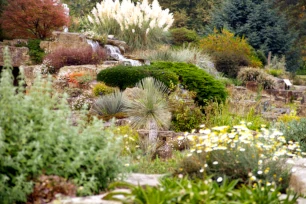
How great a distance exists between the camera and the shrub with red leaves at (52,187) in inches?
160

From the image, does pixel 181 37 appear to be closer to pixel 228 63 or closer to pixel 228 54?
pixel 228 54

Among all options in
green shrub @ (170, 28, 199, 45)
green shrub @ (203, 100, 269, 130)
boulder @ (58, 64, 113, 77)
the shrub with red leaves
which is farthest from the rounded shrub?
the shrub with red leaves

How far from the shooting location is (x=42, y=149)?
4.20 metres

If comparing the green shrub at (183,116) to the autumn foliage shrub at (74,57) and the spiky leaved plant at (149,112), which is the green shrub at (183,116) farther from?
the autumn foliage shrub at (74,57)

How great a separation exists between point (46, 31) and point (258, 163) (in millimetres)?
16224

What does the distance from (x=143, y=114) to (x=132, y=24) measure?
971 cm

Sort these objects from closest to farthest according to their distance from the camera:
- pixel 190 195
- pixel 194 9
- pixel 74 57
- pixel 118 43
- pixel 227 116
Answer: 1. pixel 190 195
2. pixel 227 116
3. pixel 74 57
4. pixel 118 43
5. pixel 194 9

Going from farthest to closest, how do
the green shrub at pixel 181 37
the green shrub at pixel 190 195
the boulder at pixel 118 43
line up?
the green shrub at pixel 181 37 < the boulder at pixel 118 43 < the green shrub at pixel 190 195

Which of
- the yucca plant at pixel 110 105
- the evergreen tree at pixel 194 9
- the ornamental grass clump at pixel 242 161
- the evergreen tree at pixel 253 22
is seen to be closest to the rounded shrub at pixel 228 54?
the evergreen tree at pixel 253 22

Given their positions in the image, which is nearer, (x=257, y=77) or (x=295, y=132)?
(x=295, y=132)

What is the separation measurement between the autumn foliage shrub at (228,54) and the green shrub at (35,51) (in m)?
6.43

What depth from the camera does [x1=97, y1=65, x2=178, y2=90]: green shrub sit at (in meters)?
12.4

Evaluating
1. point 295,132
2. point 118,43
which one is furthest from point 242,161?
point 118,43

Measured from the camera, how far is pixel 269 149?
5402mm
